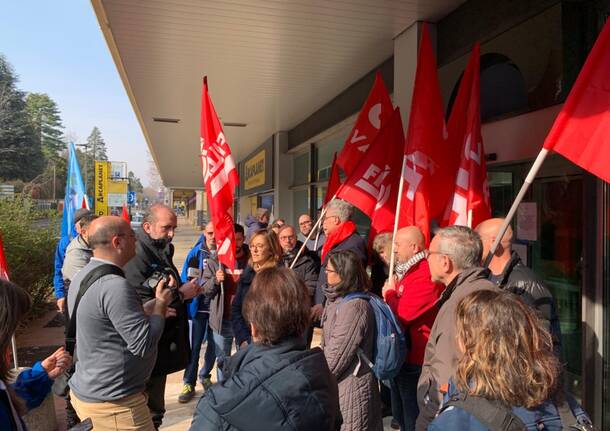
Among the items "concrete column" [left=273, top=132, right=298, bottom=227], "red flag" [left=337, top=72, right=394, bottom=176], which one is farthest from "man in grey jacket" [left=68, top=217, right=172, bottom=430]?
"concrete column" [left=273, top=132, right=298, bottom=227]

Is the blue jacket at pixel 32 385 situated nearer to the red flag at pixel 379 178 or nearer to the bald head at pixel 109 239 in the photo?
the bald head at pixel 109 239

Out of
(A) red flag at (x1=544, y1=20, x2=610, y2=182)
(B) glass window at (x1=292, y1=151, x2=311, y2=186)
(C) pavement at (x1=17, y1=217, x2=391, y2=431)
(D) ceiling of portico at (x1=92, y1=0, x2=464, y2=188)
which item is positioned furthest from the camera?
(B) glass window at (x1=292, y1=151, x2=311, y2=186)

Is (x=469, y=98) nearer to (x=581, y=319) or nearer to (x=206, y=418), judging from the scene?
(x=581, y=319)

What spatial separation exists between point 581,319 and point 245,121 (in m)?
9.78

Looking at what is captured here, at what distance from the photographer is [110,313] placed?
239 centimetres

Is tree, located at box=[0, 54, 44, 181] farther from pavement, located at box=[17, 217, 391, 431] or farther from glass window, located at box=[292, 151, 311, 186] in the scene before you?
pavement, located at box=[17, 217, 391, 431]

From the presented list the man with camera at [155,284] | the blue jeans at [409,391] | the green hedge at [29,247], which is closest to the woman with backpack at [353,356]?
the blue jeans at [409,391]

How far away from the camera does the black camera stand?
312cm

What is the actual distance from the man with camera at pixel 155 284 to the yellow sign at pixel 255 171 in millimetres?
12293

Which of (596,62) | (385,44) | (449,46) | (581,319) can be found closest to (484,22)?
(449,46)

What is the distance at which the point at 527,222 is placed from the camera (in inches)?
169

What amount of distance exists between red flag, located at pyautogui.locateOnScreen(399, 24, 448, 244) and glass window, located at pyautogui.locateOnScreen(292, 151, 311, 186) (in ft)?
25.6

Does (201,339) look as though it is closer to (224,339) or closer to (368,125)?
(224,339)

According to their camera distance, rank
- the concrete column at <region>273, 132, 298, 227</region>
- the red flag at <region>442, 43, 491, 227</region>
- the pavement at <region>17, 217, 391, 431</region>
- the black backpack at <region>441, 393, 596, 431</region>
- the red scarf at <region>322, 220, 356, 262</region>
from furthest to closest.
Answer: the concrete column at <region>273, 132, 298, 227</region>
the red scarf at <region>322, 220, 356, 262</region>
the pavement at <region>17, 217, 391, 431</region>
the red flag at <region>442, 43, 491, 227</region>
the black backpack at <region>441, 393, 596, 431</region>
